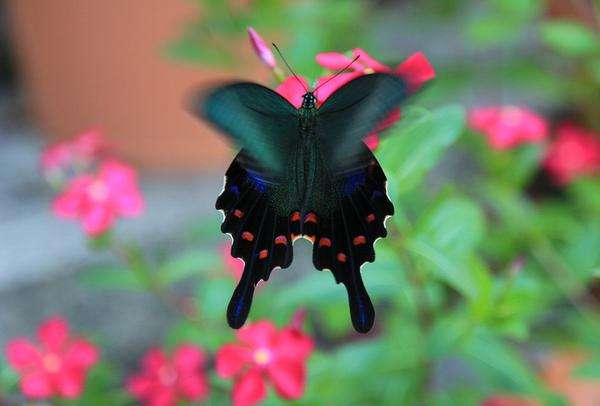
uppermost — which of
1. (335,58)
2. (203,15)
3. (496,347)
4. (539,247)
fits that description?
(203,15)

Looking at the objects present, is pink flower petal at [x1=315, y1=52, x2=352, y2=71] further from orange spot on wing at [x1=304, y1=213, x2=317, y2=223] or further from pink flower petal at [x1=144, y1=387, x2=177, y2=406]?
pink flower petal at [x1=144, y1=387, x2=177, y2=406]

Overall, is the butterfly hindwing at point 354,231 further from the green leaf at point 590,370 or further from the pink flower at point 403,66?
the green leaf at point 590,370

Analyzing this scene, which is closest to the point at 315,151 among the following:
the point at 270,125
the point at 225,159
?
the point at 270,125

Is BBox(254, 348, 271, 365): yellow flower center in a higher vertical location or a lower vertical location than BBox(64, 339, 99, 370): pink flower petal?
lower

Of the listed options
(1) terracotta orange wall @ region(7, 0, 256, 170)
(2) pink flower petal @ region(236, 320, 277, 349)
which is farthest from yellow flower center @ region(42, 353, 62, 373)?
(1) terracotta orange wall @ region(7, 0, 256, 170)

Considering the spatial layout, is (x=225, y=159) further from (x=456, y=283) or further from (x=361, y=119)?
(x=361, y=119)

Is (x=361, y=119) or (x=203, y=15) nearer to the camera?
(x=361, y=119)
